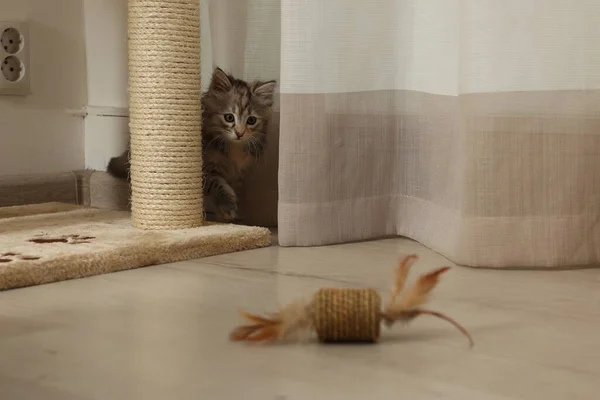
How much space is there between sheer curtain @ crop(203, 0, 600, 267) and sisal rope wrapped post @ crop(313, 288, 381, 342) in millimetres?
484

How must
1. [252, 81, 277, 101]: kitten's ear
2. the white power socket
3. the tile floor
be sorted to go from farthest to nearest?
the white power socket
[252, 81, 277, 101]: kitten's ear
the tile floor

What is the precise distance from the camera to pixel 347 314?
0.93m

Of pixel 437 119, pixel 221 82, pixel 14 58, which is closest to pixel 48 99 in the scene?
pixel 14 58

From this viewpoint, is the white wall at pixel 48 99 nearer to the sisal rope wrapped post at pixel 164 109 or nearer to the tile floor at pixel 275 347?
the sisal rope wrapped post at pixel 164 109

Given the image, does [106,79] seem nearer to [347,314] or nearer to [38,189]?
[38,189]

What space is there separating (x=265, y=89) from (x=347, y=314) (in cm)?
103

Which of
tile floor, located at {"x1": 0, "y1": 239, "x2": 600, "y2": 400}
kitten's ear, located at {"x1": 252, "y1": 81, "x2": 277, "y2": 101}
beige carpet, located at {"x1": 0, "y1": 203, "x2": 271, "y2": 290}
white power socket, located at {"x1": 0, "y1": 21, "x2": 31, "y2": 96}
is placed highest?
white power socket, located at {"x1": 0, "y1": 21, "x2": 31, "y2": 96}

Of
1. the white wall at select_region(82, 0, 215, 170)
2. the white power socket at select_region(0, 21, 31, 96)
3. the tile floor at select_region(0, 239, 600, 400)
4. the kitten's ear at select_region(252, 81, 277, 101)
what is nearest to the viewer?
the tile floor at select_region(0, 239, 600, 400)

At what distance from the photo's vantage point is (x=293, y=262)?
147cm

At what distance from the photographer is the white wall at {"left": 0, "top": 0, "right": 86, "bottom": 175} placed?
2.04 metres

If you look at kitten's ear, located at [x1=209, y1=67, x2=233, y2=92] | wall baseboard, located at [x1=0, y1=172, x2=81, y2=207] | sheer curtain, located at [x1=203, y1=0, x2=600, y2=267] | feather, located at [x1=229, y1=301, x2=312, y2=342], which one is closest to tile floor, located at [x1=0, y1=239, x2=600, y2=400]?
feather, located at [x1=229, y1=301, x2=312, y2=342]

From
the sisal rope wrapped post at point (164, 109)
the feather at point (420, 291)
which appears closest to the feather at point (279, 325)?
the feather at point (420, 291)

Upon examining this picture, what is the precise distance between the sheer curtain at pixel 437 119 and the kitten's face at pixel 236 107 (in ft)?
0.22

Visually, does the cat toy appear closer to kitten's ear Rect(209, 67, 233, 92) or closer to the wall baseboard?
kitten's ear Rect(209, 67, 233, 92)
